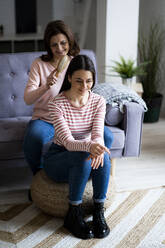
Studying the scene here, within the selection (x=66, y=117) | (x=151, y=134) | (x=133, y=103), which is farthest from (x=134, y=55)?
(x=66, y=117)

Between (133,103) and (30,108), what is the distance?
767mm

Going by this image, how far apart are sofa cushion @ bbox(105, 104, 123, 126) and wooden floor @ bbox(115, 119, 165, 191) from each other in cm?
42

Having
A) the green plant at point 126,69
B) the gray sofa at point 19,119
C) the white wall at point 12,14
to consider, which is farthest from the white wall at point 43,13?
the gray sofa at point 19,119

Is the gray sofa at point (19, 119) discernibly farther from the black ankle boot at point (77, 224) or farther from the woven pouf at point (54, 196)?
the black ankle boot at point (77, 224)

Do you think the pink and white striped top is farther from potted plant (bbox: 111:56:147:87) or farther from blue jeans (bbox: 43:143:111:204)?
potted plant (bbox: 111:56:147:87)

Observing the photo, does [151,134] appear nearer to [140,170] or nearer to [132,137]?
[140,170]

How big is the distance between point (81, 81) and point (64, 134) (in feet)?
0.93

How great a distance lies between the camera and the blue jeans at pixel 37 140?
2368 mm

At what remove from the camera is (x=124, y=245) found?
1.98m

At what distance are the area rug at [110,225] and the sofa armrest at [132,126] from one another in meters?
0.36

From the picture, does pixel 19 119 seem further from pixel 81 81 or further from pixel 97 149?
pixel 97 149

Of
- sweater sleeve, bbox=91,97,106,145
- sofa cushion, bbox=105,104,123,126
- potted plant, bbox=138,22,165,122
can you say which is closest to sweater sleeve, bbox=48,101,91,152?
→ sweater sleeve, bbox=91,97,106,145

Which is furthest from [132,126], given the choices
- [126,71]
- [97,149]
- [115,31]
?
[115,31]

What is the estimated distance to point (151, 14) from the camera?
A: 4.53 m
